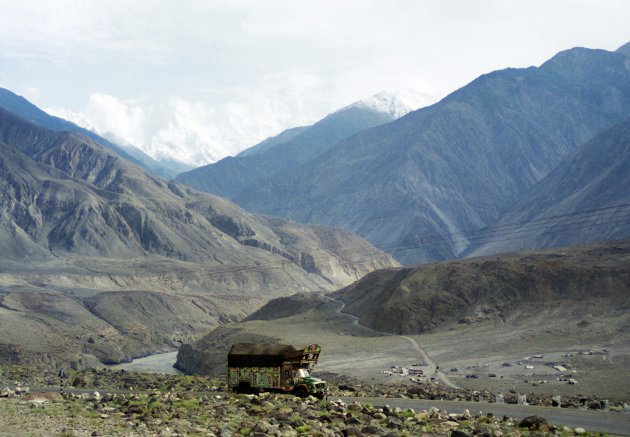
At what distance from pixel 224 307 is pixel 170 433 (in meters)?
151

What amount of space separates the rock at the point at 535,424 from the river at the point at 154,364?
70337 mm

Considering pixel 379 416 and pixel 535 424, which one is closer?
pixel 379 416

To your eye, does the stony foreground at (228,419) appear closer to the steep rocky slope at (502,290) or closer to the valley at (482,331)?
the valley at (482,331)

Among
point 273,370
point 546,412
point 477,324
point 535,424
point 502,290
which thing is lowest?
point 546,412

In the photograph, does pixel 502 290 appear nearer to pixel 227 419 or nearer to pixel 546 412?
pixel 546 412

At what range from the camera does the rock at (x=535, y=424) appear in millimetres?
33469

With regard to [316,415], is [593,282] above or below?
above

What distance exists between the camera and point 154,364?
376 feet

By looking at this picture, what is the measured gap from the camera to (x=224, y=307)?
176 m

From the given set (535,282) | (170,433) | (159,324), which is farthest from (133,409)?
(159,324)

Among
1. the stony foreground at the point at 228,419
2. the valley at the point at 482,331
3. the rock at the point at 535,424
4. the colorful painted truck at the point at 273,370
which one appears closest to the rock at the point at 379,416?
the stony foreground at the point at 228,419

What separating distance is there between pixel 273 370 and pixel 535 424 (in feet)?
39.4

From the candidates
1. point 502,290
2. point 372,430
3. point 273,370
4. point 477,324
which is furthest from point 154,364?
point 372,430

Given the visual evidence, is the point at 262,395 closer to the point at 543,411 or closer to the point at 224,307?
the point at 543,411
